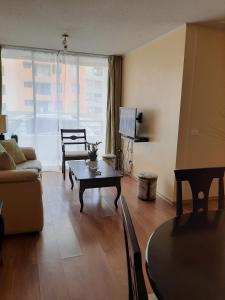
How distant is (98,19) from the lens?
318 centimetres

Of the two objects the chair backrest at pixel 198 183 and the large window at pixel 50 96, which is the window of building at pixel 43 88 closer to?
the large window at pixel 50 96

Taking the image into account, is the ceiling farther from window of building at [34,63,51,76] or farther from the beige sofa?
the beige sofa

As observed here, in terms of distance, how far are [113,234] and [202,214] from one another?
1481mm

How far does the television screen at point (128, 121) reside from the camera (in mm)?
4438

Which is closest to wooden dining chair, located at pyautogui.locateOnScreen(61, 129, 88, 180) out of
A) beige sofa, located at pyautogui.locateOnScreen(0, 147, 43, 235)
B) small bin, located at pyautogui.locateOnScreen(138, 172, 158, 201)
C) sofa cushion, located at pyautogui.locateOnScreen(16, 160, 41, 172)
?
sofa cushion, located at pyautogui.locateOnScreen(16, 160, 41, 172)

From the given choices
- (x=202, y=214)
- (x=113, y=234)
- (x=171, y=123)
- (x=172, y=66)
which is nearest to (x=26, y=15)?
(x=172, y=66)

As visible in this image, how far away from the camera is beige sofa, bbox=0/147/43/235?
2535 millimetres

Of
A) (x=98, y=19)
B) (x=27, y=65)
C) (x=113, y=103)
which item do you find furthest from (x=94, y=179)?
Answer: (x=27, y=65)

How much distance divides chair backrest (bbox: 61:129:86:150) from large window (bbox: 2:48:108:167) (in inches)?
8.3

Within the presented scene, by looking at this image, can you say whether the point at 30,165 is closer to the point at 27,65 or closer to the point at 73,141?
the point at 73,141

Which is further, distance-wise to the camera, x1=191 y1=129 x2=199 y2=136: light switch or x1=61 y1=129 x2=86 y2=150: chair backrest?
x1=61 y1=129 x2=86 y2=150: chair backrest

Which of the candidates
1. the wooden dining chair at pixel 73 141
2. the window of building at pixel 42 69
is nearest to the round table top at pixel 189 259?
the wooden dining chair at pixel 73 141

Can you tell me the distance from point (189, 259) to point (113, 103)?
4.74m

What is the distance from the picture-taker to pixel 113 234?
109 inches
